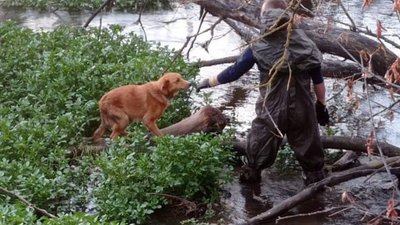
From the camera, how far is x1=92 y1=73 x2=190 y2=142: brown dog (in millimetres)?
8172

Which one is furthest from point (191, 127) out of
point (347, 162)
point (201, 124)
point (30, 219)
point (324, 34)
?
point (30, 219)

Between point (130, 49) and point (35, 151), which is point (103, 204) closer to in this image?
point (35, 151)

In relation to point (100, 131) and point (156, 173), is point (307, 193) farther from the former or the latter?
point (100, 131)

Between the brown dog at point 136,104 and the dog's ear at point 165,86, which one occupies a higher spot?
the dog's ear at point 165,86

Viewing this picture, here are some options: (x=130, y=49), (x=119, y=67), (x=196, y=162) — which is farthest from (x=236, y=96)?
(x=196, y=162)

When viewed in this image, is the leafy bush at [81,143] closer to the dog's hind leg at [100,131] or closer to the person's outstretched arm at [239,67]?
the dog's hind leg at [100,131]

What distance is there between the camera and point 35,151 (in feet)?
24.2

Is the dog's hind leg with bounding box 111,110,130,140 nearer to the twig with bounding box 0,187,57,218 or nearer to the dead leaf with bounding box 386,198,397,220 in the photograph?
the twig with bounding box 0,187,57,218

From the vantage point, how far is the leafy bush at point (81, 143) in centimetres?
673

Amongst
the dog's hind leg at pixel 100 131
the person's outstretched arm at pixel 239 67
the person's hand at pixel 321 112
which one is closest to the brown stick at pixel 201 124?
the person's outstretched arm at pixel 239 67

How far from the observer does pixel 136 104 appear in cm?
826

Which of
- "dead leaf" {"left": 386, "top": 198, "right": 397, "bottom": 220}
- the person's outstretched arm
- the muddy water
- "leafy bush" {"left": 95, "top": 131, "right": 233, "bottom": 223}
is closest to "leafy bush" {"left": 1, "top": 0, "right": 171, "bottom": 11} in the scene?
the muddy water

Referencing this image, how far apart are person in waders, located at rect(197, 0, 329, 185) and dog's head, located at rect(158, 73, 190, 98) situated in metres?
0.61

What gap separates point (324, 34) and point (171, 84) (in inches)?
76.8
